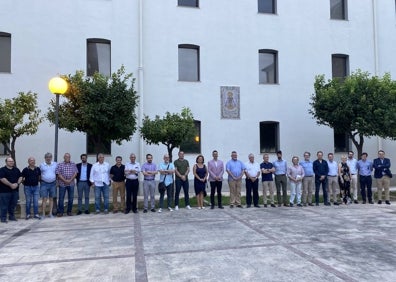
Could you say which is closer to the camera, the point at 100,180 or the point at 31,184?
the point at 31,184

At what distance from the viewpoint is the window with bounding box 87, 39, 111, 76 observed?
16500mm

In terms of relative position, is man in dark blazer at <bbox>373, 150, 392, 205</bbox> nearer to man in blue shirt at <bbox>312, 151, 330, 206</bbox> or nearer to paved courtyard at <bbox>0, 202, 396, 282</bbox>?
man in blue shirt at <bbox>312, 151, 330, 206</bbox>

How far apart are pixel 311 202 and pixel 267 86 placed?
6706mm

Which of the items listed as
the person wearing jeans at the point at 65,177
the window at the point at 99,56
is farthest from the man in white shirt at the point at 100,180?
the window at the point at 99,56

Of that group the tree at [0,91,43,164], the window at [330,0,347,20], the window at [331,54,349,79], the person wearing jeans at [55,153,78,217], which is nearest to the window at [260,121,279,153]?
the window at [331,54,349,79]

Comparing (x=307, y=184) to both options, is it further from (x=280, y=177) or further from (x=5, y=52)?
(x=5, y=52)

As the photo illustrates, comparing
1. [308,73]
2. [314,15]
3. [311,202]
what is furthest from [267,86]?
[311,202]

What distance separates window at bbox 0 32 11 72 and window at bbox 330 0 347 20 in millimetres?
15106

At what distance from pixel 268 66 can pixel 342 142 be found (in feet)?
17.2

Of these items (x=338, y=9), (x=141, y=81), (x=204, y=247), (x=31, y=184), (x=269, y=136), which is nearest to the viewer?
(x=204, y=247)

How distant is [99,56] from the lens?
16641 millimetres

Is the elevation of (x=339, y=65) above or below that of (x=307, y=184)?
above

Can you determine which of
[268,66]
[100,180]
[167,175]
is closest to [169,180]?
[167,175]

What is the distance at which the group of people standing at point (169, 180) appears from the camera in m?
11.0
